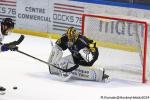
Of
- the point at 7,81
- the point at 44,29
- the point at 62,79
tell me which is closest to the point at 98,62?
the point at 62,79

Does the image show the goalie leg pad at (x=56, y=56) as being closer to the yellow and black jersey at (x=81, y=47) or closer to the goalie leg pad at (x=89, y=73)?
the yellow and black jersey at (x=81, y=47)

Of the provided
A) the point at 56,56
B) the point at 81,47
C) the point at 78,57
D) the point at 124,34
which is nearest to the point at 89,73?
the point at 78,57

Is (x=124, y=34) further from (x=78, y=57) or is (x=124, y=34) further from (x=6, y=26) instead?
(x=6, y=26)

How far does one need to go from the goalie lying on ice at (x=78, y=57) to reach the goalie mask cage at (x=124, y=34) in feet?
1.71

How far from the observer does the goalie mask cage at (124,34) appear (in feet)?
28.4

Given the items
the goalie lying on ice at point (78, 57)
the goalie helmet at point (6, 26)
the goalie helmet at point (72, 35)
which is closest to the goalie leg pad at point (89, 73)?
the goalie lying on ice at point (78, 57)

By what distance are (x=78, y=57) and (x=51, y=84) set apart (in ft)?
1.88

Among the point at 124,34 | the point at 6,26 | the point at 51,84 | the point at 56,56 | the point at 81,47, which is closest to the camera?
the point at 6,26

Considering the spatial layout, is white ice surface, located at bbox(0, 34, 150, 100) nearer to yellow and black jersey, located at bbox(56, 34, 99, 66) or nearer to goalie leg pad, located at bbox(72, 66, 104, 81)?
goalie leg pad, located at bbox(72, 66, 104, 81)

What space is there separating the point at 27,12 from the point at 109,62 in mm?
3732

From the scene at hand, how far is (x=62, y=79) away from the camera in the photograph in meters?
8.54

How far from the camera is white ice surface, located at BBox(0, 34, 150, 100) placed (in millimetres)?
7699

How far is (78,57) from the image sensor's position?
27.9 feet

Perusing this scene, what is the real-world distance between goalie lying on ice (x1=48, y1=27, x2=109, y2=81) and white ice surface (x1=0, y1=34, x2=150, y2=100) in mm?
117
